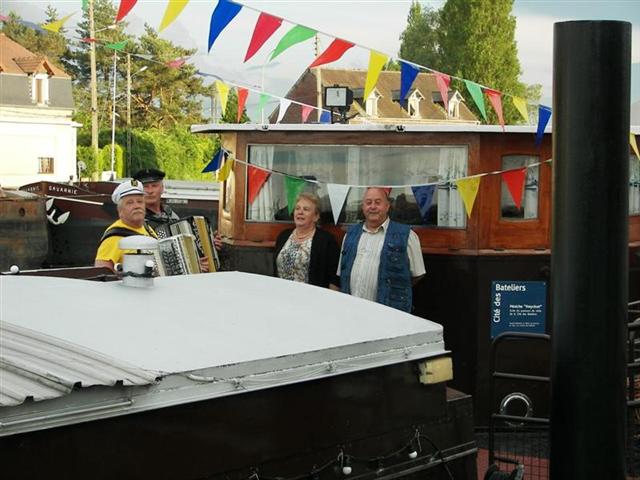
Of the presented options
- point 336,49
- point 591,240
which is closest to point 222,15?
point 336,49

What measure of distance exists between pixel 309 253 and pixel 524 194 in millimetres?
1727

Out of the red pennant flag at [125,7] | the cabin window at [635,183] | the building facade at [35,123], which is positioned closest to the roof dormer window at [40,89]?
the building facade at [35,123]

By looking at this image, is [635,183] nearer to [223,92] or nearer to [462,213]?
[462,213]

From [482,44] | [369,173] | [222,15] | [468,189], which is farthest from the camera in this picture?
[482,44]

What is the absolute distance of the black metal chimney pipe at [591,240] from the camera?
161 inches

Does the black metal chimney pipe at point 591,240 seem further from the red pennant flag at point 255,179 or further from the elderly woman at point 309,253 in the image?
the red pennant flag at point 255,179

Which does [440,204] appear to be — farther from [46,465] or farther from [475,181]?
[46,465]

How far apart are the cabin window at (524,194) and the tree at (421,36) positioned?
2262 inches

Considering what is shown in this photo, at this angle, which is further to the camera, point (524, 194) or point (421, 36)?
point (421, 36)

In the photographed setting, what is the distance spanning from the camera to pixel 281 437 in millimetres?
3838

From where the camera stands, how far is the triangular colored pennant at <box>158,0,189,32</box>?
697cm

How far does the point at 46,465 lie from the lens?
3.16m

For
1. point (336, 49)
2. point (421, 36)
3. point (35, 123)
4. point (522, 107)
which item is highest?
point (421, 36)

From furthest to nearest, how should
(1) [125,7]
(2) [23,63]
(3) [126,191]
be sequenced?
1. (2) [23,63]
2. (1) [125,7]
3. (3) [126,191]
